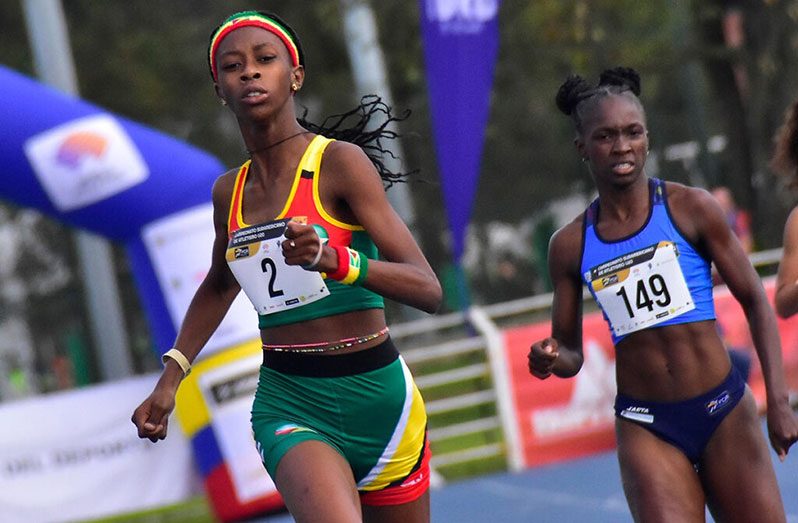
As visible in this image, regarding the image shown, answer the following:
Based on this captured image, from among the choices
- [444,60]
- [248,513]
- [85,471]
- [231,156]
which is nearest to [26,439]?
[85,471]

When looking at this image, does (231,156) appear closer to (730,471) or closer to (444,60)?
(444,60)

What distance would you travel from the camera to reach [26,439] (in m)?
11.4

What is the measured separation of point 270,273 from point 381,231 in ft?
1.17

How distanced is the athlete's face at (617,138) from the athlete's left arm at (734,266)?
0.57 ft

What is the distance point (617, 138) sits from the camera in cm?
489

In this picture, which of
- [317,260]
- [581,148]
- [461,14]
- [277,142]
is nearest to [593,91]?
[581,148]

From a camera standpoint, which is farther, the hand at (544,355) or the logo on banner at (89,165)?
the logo on banner at (89,165)

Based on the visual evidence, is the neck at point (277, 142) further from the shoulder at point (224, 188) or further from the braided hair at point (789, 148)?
the braided hair at point (789, 148)

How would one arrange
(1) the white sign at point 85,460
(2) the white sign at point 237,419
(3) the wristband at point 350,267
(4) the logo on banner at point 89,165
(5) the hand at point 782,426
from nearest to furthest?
(3) the wristband at point 350,267, (5) the hand at point 782,426, (4) the logo on banner at point 89,165, (2) the white sign at point 237,419, (1) the white sign at point 85,460

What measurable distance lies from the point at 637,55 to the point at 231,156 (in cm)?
953

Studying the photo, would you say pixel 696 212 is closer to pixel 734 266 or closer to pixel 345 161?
pixel 734 266

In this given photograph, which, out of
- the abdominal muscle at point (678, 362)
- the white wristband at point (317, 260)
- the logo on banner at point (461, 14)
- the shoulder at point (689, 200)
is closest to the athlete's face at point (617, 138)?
the shoulder at point (689, 200)

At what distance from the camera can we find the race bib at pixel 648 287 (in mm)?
4926

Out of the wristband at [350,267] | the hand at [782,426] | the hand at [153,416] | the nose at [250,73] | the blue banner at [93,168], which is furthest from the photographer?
the blue banner at [93,168]
